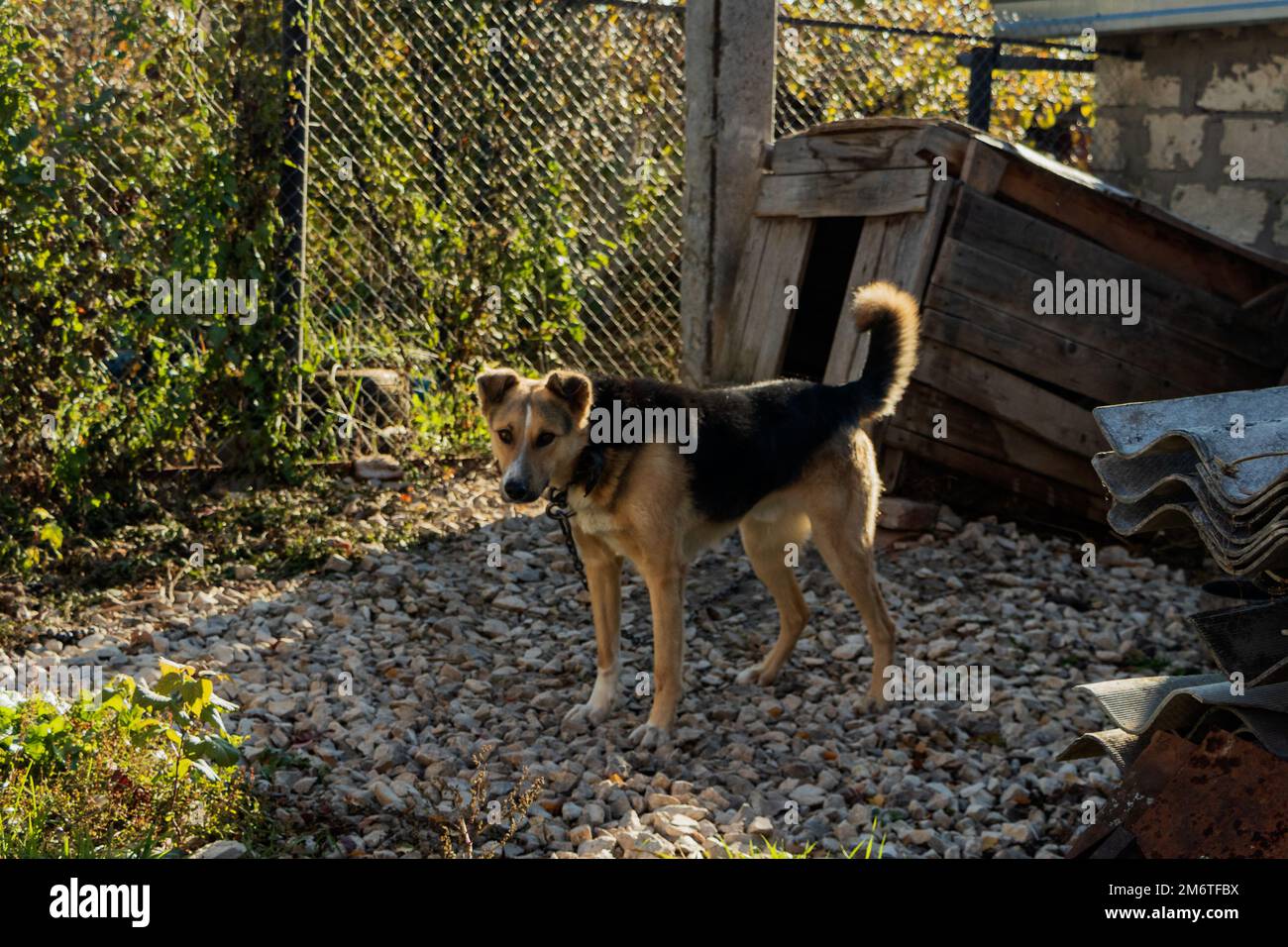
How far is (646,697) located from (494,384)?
4.65 feet

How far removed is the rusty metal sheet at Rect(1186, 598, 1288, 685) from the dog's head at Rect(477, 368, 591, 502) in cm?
226

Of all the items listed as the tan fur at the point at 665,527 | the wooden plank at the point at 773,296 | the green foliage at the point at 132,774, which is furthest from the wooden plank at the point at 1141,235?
the green foliage at the point at 132,774

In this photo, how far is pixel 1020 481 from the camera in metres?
7.05

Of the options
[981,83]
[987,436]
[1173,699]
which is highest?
[981,83]

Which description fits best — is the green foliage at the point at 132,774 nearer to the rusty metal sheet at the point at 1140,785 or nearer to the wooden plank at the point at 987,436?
the rusty metal sheet at the point at 1140,785

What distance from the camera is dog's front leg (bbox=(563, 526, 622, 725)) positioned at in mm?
5164

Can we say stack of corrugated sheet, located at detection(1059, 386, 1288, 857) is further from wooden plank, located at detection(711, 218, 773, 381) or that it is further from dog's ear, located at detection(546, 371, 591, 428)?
wooden plank, located at detection(711, 218, 773, 381)

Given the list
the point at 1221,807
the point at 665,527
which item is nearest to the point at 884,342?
the point at 665,527

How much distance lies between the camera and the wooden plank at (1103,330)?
6.61 m

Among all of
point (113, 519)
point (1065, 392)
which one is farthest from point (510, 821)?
point (1065, 392)

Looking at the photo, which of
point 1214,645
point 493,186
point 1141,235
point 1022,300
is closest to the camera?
point 1214,645

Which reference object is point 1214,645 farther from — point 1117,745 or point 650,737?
point 650,737

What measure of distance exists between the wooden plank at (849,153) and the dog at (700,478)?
1620 mm

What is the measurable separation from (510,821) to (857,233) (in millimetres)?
4929
